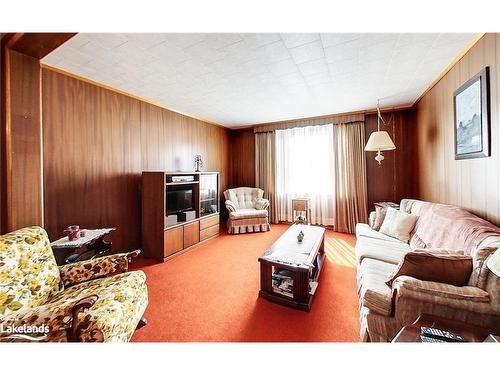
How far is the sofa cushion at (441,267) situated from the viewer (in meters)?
1.29

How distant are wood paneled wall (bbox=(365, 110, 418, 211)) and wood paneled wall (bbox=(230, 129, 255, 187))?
2.72m

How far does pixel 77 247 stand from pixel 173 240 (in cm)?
131

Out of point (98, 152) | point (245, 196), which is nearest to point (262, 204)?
point (245, 196)

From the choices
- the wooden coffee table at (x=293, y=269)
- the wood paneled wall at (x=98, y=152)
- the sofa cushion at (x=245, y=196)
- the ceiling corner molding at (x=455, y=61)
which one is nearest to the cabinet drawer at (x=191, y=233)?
the wood paneled wall at (x=98, y=152)

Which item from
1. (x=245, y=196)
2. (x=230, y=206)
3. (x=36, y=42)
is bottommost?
(x=230, y=206)

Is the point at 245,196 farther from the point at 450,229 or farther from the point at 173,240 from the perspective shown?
the point at 450,229

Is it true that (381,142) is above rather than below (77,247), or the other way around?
above

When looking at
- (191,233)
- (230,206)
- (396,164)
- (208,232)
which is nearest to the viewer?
(191,233)

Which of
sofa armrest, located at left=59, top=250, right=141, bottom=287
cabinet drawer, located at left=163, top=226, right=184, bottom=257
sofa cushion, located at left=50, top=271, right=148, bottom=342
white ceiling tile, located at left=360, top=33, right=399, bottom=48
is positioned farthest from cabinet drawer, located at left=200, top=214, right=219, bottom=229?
white ceiling tile, located at left=360, top=33, right=399, bottom=48

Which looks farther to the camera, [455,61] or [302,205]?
[302,205]

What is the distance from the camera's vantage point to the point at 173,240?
10.5 feet

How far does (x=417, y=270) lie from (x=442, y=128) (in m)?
2.37

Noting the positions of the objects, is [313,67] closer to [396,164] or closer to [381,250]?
[381,250]

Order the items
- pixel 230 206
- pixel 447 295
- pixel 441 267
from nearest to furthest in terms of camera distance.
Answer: pixel 447 295, pixel 441 267, pixel 230 206
